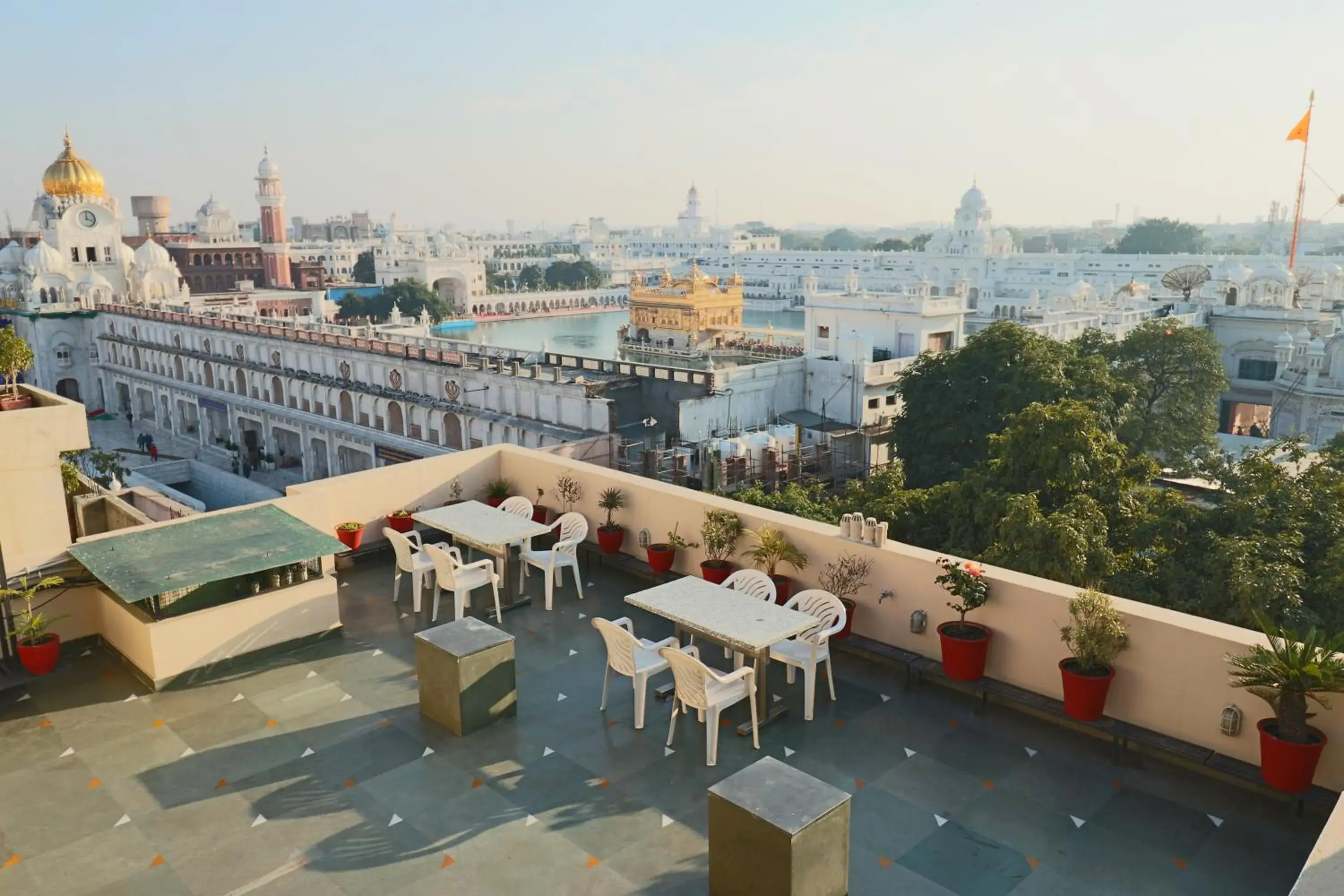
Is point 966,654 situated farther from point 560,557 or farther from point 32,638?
point 32,638

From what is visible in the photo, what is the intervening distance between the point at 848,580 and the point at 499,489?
5.21m

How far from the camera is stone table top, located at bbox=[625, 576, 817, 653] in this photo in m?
7.35

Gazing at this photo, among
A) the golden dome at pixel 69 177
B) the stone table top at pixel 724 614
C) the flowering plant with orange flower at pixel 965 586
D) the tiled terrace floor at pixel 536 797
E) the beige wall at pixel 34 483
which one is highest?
the golden dome at pixel 69 177

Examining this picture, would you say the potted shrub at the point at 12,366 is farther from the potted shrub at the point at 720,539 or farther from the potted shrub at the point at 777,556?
the potted shrub at the point at 777,556

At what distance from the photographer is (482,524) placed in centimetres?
1040

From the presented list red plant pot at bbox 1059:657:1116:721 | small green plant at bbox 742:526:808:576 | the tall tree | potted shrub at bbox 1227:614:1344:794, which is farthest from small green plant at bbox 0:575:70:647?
the tall tree

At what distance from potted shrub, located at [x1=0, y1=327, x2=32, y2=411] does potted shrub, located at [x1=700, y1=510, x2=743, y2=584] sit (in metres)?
6.69

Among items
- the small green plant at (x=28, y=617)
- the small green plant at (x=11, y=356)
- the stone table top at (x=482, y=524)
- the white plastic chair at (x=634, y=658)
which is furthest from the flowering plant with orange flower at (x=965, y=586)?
the small green plant at (x=11, y=356)

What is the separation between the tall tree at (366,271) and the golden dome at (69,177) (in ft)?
158

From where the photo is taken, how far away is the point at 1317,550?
12758 mm

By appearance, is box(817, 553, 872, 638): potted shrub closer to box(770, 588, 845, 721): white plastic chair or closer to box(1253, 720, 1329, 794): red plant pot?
box(770, 588, 845, 721): white plastic chair

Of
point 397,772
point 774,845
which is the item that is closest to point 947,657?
point 774,845

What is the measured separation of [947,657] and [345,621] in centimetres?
581

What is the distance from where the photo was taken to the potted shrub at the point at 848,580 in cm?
878
